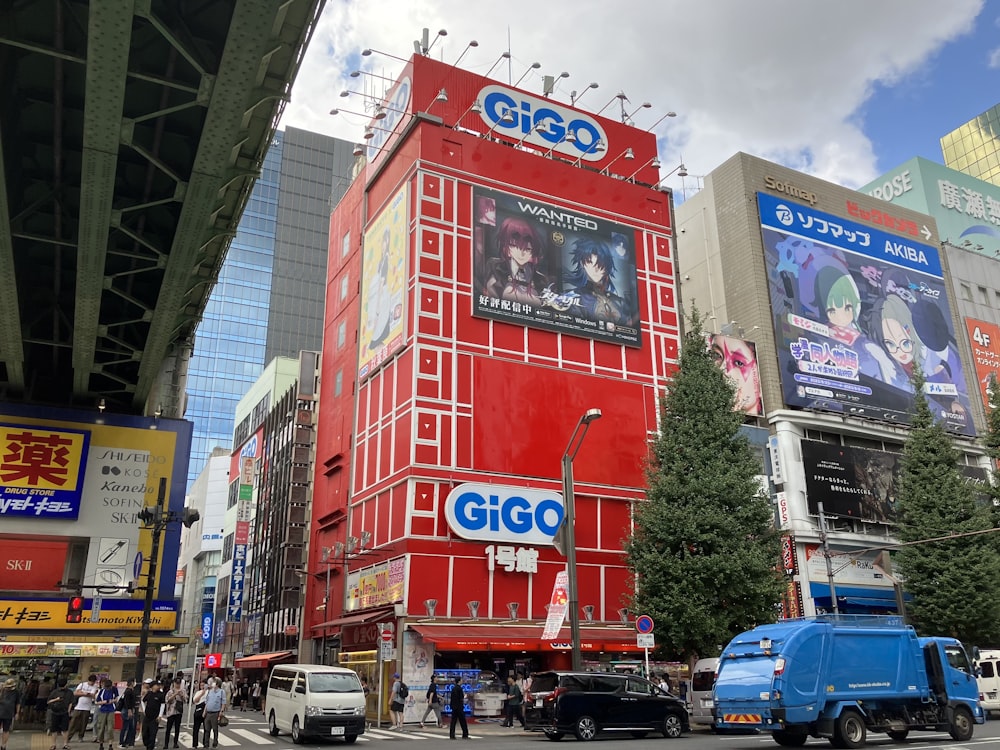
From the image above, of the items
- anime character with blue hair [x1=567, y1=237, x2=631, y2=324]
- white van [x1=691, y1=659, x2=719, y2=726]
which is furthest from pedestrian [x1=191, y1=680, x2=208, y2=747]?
anime character with blue hair [x1=567, y1=237, x2=631, y2=324]

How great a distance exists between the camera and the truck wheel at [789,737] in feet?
58.8

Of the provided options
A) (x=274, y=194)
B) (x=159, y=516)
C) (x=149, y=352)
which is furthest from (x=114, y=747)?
(x=274, y=194)

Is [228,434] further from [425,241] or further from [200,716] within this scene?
[200,716]

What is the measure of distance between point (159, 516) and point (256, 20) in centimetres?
1390

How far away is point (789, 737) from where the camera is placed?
18.3 m

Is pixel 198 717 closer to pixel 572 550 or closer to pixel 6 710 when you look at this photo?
pixel 6 710

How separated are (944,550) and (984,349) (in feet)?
87.9

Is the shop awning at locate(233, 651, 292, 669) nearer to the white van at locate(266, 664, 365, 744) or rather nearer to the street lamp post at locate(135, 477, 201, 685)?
the white van at locate(266, 664, 365, 744)

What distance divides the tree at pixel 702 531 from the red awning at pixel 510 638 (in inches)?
182

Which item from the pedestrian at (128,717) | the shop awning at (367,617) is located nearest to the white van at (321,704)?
the pedestrian at (128,717)

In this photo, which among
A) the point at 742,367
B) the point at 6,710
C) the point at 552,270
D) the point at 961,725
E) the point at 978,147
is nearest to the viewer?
the point at 961,725

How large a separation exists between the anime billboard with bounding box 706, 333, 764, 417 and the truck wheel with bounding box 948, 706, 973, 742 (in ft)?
90.7

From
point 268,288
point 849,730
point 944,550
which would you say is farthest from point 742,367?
point 268,288

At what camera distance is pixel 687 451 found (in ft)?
105
